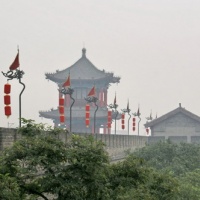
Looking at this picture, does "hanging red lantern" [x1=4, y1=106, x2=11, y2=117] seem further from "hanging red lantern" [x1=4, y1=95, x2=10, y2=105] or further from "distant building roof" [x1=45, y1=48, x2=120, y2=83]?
"distant building roof" [x1=45, y1=48, x2=120, y2=83]

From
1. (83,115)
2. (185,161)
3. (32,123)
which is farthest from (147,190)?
(83,115)

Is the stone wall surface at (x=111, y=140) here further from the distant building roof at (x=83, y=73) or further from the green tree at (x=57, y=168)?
the distant building roof at (x=83, y=73)

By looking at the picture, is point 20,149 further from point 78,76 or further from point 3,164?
point 78,76

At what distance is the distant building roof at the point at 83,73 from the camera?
104 metres

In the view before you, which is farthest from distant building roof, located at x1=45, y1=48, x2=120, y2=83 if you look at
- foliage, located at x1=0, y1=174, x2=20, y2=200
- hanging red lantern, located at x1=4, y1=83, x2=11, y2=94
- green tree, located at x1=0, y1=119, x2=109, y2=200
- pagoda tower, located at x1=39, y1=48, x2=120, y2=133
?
foliage, located at x1=0, y1=174, x2=20, y2=200

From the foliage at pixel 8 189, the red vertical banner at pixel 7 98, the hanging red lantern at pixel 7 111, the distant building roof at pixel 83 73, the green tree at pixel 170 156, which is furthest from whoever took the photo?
the distant building roof at pixel 83 73

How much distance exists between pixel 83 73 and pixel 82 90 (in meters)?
3.11

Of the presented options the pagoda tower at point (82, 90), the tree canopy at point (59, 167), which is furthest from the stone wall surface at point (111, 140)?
the pagoda tower at point (82, 90)

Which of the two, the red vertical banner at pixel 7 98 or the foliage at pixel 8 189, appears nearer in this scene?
the foliage at pixel 8 189

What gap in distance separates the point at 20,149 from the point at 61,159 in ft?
4.21

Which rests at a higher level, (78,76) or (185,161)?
(78,76)

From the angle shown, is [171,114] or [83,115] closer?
[171,114]

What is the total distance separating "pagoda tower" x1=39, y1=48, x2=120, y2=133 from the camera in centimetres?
10176

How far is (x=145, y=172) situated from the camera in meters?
20.7
